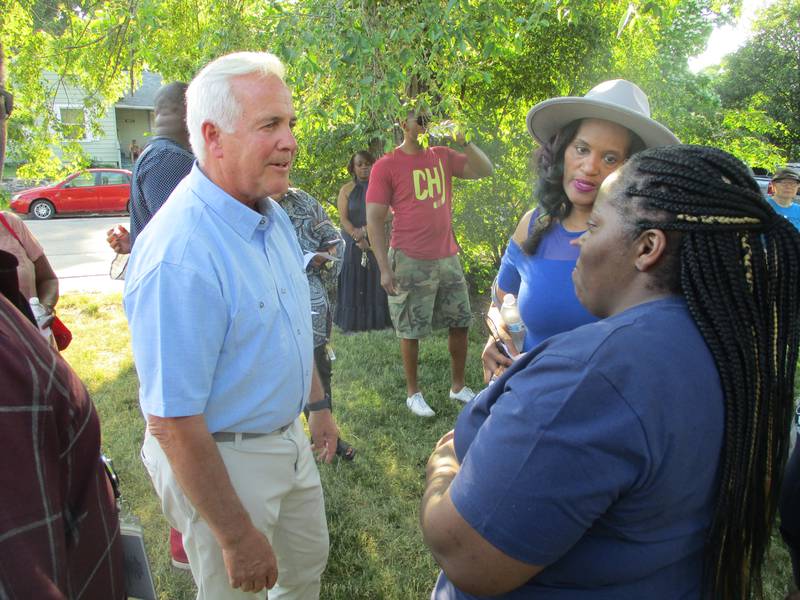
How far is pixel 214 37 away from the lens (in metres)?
5.02

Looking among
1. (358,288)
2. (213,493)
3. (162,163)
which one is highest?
(162,163)

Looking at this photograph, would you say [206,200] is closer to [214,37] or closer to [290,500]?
[290,500]

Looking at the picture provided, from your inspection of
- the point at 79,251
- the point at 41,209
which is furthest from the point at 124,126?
the point at 79,251

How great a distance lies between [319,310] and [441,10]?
6.34 ft

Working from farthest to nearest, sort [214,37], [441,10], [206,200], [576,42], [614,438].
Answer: [576,42] < [214,37] < [441,10] < [206,200] < [614,438]

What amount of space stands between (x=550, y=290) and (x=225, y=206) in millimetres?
1236

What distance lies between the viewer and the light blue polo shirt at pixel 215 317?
1.61 meters

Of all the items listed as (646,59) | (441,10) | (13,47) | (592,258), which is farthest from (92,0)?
(592,258)

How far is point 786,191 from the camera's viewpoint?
23.6ft

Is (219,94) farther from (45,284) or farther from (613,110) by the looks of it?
(45,284)

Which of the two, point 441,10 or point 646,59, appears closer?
point 441,10

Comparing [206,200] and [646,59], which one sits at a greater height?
[646,59]

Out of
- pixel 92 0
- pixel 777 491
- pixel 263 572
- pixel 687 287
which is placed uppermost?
pixel 92 0

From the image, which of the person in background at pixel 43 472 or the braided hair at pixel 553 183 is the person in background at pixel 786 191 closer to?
the braided hair at pixel 553 183
